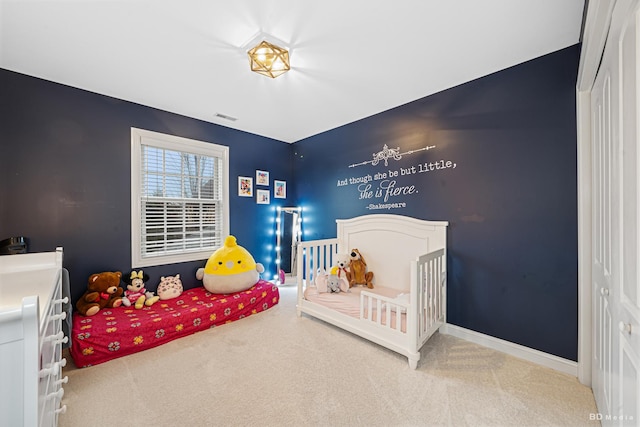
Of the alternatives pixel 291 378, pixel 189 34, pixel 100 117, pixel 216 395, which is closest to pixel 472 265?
pixel 291 378

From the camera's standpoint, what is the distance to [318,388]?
1.71 meters

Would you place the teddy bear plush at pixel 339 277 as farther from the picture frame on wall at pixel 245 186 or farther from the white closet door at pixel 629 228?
the white closet door at pixel 629 228

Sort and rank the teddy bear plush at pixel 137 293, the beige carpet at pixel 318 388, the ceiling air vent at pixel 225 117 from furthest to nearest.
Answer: the ceiling air vent at pixel 225 117, the teddy bear plush at pixel 137 293, the beige carpet at pixel 318 388

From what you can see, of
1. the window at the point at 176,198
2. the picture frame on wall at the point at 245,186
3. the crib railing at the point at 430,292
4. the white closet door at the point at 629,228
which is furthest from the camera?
the picture frame on wall at the point at 245,186

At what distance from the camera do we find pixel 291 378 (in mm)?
1811

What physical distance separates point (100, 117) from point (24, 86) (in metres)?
0.52

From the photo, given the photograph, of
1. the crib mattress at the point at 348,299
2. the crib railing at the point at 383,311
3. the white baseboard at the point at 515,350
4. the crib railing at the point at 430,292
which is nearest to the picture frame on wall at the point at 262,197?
the crib mattress at the point at 348,299

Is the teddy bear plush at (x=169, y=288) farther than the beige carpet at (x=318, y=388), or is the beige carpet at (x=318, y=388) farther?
the teddy bear plush at (x=169, y=288)

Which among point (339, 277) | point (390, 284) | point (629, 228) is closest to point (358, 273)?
point (339, 277)

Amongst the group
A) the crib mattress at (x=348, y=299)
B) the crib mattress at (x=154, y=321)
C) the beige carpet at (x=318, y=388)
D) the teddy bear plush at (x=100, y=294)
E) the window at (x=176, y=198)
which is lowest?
the beige carpet at (x=318, y=388)

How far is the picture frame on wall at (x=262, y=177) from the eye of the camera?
3.82 meters

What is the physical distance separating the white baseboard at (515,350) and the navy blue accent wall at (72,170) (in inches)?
121

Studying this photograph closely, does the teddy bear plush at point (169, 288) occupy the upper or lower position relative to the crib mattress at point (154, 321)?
upper

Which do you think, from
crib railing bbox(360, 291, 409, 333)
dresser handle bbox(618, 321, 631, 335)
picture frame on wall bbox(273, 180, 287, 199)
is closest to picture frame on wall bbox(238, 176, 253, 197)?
picture frame on wall bbox(273, 180, 287, 199)
